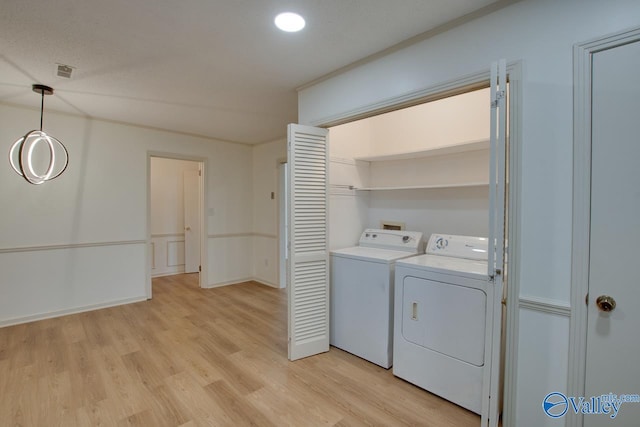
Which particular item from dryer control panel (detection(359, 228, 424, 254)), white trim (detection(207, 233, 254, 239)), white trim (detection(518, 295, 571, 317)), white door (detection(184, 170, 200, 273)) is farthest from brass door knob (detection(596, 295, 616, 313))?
white door (detection(184, 170, 200, 273))

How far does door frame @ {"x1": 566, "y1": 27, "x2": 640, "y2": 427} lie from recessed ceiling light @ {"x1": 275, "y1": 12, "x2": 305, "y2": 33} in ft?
4.69

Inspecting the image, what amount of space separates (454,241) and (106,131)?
14.3 feet

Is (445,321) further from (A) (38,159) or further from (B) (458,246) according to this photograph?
(A) (38,159)

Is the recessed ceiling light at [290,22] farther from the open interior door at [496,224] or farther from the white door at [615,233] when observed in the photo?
the white door at [615,233]

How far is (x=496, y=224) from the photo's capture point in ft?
4.91

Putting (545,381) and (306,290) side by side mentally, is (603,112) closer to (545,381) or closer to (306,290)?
(545,381)

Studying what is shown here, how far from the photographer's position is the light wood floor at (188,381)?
192cm

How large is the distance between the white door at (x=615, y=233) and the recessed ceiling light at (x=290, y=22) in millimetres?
1515

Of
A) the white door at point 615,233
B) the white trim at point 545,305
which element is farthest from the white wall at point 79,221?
the white door at point 615,233

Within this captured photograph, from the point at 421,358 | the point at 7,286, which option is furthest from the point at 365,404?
the point at 7,286

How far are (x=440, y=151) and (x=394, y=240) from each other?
892mm

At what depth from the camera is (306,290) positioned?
8.63 feet

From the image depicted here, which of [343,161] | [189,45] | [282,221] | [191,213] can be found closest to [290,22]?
[189,45]

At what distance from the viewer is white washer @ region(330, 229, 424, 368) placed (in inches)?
97.0
